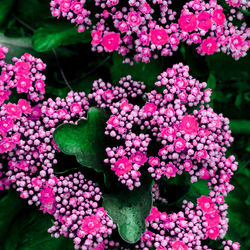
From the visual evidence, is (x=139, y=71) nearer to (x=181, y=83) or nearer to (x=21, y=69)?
(x=181, y=83)

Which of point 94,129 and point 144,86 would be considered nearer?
point 94,129

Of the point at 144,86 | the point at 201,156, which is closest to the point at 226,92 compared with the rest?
the point at 144,86

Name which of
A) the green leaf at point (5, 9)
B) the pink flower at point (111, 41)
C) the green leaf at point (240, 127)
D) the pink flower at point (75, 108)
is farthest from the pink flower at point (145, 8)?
the green leaf at point (240, 127)

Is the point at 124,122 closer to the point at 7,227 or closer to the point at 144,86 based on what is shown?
the point at 144,86

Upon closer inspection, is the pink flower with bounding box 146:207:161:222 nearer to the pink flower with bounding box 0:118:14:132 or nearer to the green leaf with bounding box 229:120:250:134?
the pink flower with bounding box 0:118:14:132

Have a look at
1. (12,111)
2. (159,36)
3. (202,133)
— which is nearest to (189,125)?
(202,133)

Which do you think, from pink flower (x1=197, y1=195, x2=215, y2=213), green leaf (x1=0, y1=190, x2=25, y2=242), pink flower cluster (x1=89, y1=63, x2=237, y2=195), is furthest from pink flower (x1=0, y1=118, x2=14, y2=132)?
pink flower (x1=197, y1=195, x2=215, y2=213)
